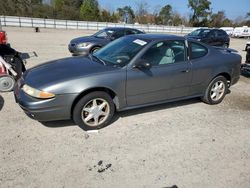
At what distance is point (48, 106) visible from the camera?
3598 millimetres

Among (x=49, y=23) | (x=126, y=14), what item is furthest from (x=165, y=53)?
(x=126, y=14)

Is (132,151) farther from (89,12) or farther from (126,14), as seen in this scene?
(126,14)

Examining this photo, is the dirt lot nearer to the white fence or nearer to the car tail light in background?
the car tail light in background

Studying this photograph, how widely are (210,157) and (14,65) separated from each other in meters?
4.94

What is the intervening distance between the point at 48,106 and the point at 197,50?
10.3ft

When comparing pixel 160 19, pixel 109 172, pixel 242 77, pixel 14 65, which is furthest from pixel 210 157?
pixel 160 19

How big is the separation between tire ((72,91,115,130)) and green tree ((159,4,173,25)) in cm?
6136

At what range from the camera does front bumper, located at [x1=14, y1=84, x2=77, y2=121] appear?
3.58 metres

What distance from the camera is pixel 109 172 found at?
3051 millimetres

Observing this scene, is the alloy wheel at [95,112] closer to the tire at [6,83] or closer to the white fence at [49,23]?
the tire at [6,83]

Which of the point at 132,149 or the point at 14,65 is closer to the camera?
the point at 132,149

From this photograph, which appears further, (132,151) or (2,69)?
(2,69)

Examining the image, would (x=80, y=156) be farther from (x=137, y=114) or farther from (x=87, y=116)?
(x=137, y=114)

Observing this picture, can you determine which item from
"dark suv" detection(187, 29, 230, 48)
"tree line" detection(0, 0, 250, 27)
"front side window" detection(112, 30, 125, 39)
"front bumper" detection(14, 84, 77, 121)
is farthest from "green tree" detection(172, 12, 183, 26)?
"front bumper" detection(14, 84, 77, 121)
